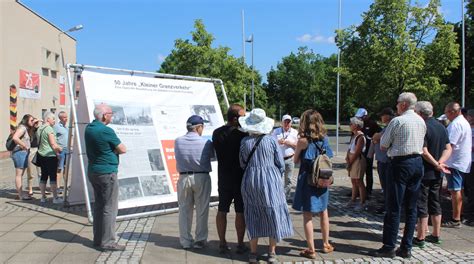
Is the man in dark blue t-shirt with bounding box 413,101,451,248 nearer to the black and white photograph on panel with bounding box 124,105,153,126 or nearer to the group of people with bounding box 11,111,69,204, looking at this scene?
the black and white photograph on panel with bounding box 124,105,153,126

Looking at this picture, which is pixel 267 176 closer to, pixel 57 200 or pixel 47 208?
pixel 47 208

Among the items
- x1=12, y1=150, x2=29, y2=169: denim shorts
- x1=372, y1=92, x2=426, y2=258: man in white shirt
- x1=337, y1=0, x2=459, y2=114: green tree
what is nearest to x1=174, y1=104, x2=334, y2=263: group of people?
x1=372, y1=92, x2=426, y2=258: man in white shirt

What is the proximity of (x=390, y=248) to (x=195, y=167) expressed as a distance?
8.21ft

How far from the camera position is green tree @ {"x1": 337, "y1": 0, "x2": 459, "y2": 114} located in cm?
1457

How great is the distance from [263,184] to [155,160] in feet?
10.3

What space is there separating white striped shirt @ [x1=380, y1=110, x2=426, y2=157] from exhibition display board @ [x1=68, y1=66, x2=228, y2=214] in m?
3.82

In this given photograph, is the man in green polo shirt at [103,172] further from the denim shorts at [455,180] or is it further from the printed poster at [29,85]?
the printed poster at [29,85]

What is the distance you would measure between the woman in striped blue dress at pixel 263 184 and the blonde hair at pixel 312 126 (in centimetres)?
47

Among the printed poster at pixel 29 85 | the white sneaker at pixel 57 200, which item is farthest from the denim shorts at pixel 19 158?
the printed poster at pixel 29 85

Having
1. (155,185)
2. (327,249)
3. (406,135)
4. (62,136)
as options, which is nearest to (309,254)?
(327,249)

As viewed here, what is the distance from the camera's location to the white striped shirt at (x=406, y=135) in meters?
5.25

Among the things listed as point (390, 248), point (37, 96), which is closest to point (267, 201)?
point (390, 248)

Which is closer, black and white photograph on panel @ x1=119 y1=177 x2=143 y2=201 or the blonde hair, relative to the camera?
the blonde hair

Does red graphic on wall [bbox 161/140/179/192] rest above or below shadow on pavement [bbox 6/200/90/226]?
above
